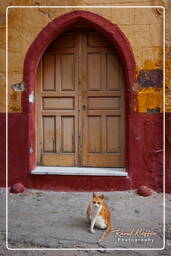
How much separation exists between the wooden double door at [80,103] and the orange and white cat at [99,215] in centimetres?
199

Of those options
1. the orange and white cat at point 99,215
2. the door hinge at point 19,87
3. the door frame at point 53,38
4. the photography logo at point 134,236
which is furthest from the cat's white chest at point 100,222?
the door hinge at point 19,87

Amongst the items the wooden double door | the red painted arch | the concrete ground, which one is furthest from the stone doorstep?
the red painted arch

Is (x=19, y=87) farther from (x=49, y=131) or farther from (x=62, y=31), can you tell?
(x=62, y=31)

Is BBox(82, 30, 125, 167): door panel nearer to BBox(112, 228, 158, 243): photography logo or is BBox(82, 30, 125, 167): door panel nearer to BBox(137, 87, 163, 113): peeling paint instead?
BBox(137, 87, 163, 113): peeling paint

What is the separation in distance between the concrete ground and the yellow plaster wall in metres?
1.40

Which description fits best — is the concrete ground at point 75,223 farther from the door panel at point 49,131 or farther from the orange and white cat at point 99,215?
the door panel at point 49,131

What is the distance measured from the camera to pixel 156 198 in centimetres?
492

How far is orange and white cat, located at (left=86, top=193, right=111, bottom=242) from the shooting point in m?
3.47

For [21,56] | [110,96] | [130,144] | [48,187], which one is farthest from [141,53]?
[48,187]

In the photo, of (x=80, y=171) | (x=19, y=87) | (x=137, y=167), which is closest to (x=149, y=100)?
(x=137, y=167)

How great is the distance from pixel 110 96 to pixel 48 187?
1780 mm

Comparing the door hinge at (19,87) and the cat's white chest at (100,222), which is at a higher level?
the door hinge at (19,87)

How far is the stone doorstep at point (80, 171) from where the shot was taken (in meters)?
5.13

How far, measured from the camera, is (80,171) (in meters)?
5.23
